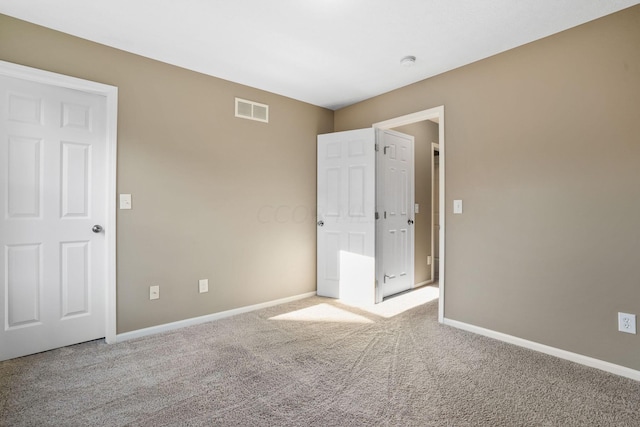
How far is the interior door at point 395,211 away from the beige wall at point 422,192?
0.19m

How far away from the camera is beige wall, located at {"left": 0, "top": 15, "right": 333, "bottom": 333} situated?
8.72 ft

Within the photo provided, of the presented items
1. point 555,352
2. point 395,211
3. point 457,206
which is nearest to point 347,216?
point 395,211

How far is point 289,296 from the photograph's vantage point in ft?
12.5

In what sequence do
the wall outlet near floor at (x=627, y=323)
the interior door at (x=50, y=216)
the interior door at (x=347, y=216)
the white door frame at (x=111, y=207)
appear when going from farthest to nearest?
the interior door at (x=347, y=216)
the white door frame at (x=111, y=207)
the interior door at (x=50, y=216)
the wall outlet near floor at (x=627, y=323)

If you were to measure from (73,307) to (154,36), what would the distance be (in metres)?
2.27

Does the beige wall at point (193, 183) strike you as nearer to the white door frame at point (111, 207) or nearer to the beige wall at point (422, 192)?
the white door frame at point (111, 207)

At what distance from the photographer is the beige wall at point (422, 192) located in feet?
14.5

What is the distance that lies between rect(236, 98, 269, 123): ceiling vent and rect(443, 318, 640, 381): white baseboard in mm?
2895

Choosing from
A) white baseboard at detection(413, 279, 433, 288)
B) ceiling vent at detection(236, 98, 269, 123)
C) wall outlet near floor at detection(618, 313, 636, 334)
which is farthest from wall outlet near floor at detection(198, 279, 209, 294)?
wall outlet near floor at detection(618, 313, 636, 334)

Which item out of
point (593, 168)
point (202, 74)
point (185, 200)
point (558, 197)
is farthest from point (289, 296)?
point (593, 168)

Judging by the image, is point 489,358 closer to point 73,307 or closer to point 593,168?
point 593,168

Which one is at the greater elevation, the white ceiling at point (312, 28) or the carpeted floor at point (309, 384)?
the white ceiling at point (312, 28)

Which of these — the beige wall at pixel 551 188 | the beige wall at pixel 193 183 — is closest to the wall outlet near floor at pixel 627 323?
the beige wall at pixel 551 188

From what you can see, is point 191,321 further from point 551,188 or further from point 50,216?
point 551,188
